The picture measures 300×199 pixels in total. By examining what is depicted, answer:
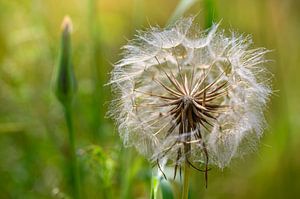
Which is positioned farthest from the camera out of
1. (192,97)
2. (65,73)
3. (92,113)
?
(92,113)

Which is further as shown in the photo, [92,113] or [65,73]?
[92,113]

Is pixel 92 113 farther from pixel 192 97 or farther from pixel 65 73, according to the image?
pixel 192 97

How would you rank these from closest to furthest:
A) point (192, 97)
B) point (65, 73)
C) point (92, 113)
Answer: point (192, 97)
point (65, 73)
point (92, 113)

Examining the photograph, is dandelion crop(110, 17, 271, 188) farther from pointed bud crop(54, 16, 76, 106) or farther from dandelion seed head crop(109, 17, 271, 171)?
pointed bud crop(54, 16, 76, 106)

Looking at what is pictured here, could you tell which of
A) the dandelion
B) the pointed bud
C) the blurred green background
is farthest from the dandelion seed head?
the blurred green background

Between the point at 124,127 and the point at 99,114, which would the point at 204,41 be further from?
the point at 99,114

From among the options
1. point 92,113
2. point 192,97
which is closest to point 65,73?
point 192,97
